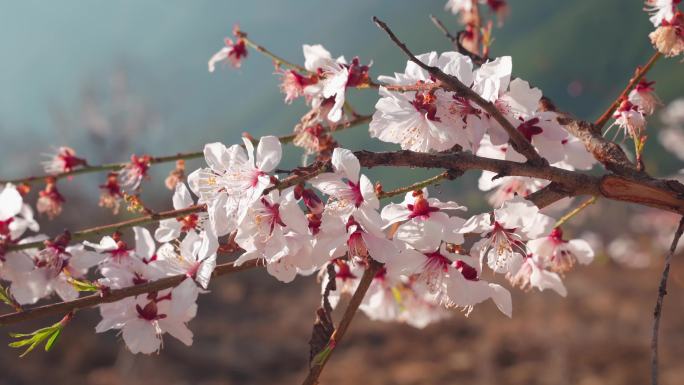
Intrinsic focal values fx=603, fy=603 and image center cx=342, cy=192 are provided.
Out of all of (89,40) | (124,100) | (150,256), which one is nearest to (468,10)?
(150,256)

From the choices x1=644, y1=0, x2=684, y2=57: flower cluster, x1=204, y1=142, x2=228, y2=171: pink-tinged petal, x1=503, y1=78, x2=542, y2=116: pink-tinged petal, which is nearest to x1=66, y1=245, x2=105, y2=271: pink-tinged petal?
x1=204, y1=142, x2=228, y2=171: pink-tinged petal

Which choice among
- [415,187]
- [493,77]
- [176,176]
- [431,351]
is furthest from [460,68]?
[431,351]

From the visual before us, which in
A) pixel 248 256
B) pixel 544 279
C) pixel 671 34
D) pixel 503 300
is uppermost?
pixel 248 256

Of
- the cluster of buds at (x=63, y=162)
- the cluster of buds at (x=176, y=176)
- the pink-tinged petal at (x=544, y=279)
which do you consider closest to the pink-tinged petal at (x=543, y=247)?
the pink-tinged petal at (x=544, y=279)

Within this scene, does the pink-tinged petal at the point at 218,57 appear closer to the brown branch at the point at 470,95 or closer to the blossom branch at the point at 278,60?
the blossom branch at the point at 278,60

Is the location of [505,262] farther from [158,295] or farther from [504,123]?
[158,295]

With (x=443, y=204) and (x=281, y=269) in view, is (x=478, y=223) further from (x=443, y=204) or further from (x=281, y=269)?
(x=281, y=269)

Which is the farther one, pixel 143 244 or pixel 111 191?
pixel 111 191
